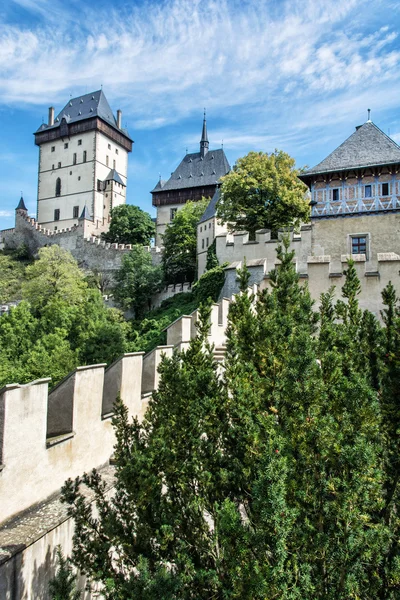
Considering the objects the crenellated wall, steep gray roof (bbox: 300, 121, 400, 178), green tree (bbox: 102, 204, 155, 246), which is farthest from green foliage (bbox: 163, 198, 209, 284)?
steep gray roof (bbox: 300, 121, 400, 178)

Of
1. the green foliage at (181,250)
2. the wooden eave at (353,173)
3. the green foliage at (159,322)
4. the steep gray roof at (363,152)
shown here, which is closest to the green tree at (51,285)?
the green foliage at (159,322)

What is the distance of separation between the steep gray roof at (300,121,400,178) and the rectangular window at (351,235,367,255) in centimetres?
350

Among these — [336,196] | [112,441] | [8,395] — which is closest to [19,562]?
[8,395]

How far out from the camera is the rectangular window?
2019cm

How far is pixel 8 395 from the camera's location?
3631 millimetres

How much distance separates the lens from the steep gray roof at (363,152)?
2083cm

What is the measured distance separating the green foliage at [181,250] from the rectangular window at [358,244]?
58.1ft

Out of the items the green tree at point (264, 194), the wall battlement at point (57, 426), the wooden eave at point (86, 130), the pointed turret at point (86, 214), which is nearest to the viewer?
the wall battlement at point (57, 426)

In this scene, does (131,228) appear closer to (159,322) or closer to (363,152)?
(159,322)

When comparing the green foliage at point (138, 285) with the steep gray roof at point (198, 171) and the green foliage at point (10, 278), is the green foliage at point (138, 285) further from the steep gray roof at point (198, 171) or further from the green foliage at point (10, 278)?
the steep gray roof at point (198, 171)

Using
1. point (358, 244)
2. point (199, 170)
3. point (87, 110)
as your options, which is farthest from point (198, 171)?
point (358, 244)

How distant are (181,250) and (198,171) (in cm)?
2134

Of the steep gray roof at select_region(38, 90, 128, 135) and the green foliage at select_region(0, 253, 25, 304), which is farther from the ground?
the steep gray roof at select_region(38, 90, 128, 135)

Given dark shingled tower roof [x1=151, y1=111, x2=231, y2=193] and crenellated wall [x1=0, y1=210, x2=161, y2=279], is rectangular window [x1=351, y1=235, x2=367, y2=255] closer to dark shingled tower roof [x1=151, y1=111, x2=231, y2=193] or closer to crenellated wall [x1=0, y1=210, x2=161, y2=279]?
crenellated wall [x1=0, y1=210, x2=161, y2=279]
